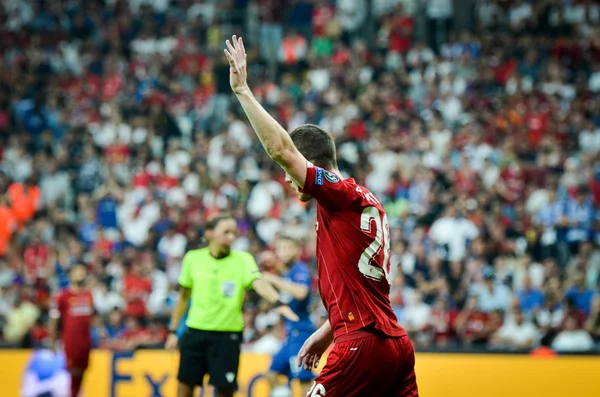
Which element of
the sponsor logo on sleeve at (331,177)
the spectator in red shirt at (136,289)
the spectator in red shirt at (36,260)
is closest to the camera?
the sponsor logo on sleeve at (331,177)

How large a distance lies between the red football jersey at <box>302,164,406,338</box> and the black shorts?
417 centimetres

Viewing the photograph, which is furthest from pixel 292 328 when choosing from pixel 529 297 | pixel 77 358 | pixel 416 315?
pixel 529 297

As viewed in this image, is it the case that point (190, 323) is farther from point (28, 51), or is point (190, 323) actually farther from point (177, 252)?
point (28, 51)

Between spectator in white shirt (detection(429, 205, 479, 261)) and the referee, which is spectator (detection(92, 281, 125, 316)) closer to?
spectator in white shirt (detection(429, 205, 479, 261))

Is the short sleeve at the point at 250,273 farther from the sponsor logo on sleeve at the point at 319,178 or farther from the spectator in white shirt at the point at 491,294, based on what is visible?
the spectator in white shirt at the point at 491,294

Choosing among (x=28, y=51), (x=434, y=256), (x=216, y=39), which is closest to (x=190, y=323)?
(x=434, y=256)

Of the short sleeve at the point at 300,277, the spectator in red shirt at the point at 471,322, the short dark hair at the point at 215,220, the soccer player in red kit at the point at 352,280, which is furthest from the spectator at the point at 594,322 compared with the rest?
the soccer player in red kit at the point at 352,280

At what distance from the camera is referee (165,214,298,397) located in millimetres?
9250

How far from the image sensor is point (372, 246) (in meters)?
Answer: 5.25

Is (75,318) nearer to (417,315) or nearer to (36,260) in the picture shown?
(36,260)

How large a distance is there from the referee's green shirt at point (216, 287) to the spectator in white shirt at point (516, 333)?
5328mm

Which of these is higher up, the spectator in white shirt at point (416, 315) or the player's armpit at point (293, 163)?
the player's armpit at point (293, 163)

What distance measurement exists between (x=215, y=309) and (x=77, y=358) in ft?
13.3

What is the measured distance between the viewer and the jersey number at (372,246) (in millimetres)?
5219
